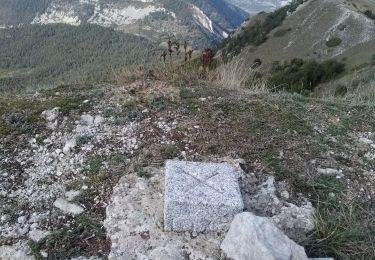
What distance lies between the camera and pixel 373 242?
12.4 ft

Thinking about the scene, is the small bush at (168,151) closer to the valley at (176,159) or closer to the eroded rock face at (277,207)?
the valley at (176,159)

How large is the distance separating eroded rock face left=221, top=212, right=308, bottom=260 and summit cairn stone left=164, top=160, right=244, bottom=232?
0.75 feet

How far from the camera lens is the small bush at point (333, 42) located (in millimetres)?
69750

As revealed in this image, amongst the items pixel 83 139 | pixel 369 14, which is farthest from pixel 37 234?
pixel 369 14

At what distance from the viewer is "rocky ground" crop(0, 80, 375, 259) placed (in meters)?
3.66

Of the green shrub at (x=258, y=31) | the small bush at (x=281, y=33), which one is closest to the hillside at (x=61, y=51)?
the green shrub at (x=258, y=31)

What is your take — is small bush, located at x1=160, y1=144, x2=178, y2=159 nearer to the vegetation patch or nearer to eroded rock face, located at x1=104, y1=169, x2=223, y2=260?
eroded rock face, located at x1=104, y1=169, x2=223, y2=260

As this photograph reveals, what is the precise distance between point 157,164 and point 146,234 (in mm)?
1078

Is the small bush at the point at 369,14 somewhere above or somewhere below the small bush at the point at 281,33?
above

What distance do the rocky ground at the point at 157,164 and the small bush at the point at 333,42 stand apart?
68.2 meters

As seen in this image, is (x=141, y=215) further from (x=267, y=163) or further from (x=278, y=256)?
(x=267, y=163)

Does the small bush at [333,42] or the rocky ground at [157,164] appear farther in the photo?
the small bush at [333,42]

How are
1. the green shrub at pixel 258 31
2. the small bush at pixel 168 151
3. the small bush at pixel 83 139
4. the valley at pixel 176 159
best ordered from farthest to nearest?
the green shrub at pixel 258 31, the small bush at pixel 83 139, the small bush at pixel 168 151, the valley at pixel 176 159

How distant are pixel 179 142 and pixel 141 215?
1403 mm
